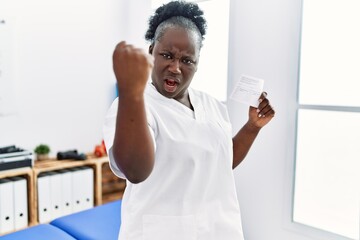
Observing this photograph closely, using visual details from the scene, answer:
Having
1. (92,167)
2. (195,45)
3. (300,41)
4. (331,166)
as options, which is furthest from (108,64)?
(195,45)

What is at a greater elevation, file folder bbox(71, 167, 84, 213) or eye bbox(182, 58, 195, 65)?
eye bbox(182, 58, 195, 65)

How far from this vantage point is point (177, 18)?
90 cm

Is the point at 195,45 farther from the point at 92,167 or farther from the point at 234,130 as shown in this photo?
the point at 92,167

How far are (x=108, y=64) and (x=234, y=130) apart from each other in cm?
133

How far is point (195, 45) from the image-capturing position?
883 millimetres

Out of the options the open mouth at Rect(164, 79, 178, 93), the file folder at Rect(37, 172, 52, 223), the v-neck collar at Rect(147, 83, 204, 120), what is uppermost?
the open mouth at Rect(164, 79, 178, 93)

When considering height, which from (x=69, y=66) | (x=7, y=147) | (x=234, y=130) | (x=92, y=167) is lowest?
(x=92, y=167)

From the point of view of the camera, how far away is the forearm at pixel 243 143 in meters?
1.14

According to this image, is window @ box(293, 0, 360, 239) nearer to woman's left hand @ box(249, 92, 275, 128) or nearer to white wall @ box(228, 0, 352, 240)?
white wall @ box(228, 0, 352, 240)

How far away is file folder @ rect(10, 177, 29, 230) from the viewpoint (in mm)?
2154

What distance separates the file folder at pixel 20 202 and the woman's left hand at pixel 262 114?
1678mm

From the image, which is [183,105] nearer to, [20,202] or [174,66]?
[174,66]

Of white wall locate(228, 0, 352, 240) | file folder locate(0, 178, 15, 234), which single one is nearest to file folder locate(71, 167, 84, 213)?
file folder locate(0, 178, 15, 234)

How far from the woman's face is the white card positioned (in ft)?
1.24
